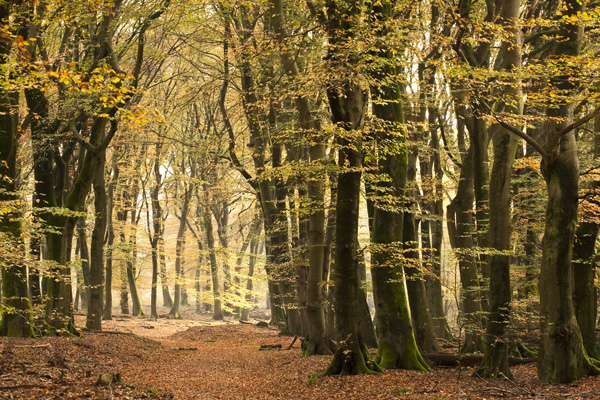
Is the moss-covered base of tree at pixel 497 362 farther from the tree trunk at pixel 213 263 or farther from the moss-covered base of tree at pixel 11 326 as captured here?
the tree trunk at pixel 213 263

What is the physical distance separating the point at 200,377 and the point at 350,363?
13.6 feet

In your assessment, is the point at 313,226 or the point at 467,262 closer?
the point at 313,226

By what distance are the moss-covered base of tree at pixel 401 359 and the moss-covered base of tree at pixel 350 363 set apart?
0.82 metres

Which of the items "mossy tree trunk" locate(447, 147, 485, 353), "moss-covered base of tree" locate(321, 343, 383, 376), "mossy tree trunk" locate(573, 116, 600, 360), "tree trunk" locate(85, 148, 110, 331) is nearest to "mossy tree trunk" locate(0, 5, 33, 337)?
"tree trunk" locate(85, 148, 110, 331)

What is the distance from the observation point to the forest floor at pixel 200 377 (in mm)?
7668

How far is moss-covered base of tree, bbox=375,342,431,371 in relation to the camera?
10.4 meters

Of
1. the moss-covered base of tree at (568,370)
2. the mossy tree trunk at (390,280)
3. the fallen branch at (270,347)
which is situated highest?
the mossy tree trunk at (390,280)

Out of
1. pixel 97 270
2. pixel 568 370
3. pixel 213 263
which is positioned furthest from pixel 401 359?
pixel 213 263

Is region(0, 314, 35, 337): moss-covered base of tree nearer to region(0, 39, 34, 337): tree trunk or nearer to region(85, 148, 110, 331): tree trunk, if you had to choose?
region(0, 39, 34, 337): tree trunk

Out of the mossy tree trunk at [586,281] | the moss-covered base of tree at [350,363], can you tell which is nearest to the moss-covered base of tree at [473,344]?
the mossy tree trunk at [586,281]

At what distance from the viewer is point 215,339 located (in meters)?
21.1

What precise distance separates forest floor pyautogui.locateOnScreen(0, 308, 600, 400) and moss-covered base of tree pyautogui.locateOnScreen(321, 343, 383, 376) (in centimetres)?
26

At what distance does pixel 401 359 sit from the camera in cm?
1046

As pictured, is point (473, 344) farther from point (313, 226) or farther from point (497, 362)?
point (313, 226)
